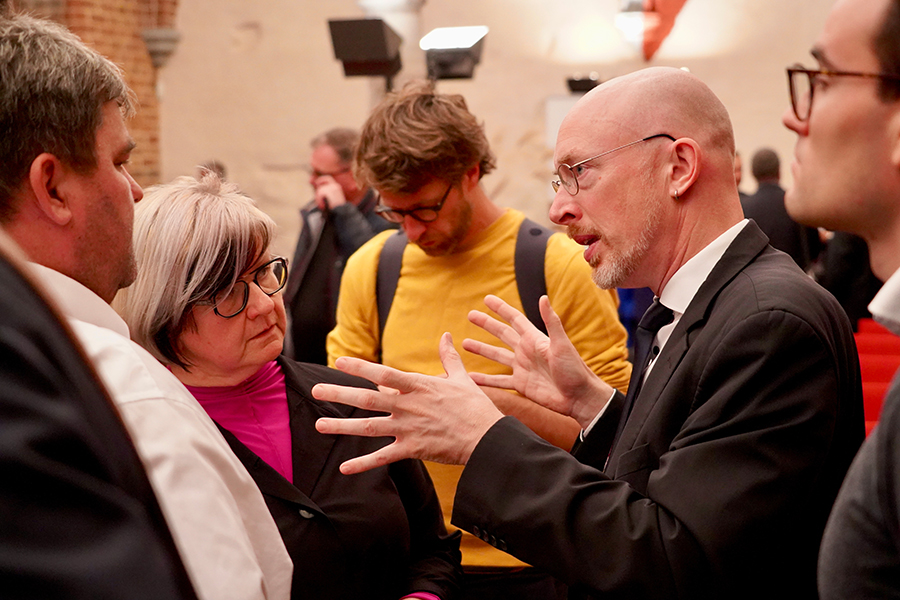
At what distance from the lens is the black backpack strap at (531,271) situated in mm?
2166

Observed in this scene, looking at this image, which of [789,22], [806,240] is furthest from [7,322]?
[789,22]

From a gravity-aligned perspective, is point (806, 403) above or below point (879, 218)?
below

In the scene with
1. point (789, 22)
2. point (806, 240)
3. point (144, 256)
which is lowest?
point (806, 240)

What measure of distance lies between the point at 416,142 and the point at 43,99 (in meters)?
1.29

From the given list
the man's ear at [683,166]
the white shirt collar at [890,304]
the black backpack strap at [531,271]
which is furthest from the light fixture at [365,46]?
the white shirt collar at [890,304]

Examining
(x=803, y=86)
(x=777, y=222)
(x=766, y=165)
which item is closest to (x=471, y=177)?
(x=803, y=86)

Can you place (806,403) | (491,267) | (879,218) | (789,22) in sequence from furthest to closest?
(789,22), (491,267), (806,403), (879,218)

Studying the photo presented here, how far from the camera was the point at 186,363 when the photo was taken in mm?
1636

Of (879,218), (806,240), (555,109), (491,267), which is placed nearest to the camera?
(879,218)

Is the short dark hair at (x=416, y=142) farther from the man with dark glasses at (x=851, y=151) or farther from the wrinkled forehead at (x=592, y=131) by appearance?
the man with dark glasses at (x=851, y=151)

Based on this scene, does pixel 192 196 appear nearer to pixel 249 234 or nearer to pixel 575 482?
pixel 249 234

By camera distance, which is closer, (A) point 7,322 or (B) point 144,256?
(A) point 7,322

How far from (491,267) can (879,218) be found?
1393mm

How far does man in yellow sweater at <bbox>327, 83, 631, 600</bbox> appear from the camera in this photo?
2.14 meters
